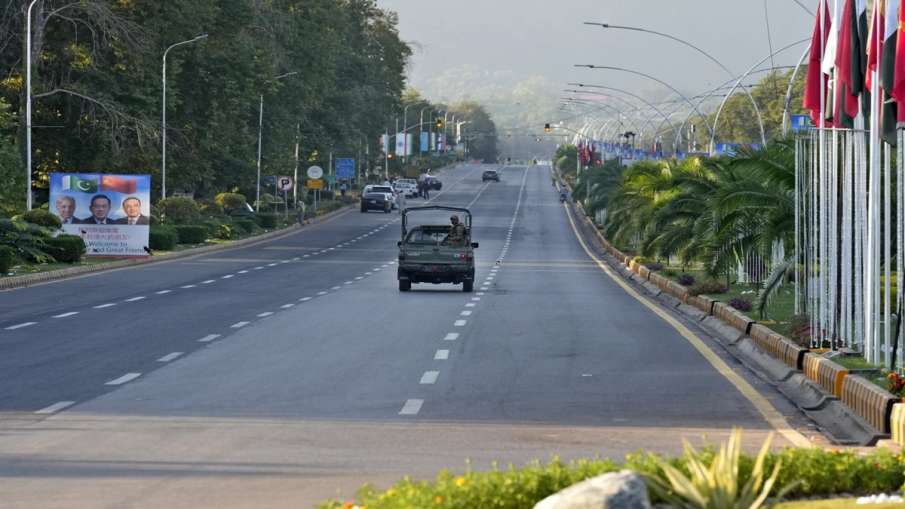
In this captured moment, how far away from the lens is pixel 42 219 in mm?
50531

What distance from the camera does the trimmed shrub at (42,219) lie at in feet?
165

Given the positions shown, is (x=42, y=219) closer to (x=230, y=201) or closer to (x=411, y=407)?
(x=411, y=407)

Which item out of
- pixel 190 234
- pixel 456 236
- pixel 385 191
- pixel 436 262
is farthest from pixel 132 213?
pixel 385 191

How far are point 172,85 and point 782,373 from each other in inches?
2268

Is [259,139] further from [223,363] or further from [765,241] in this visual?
[223,363]

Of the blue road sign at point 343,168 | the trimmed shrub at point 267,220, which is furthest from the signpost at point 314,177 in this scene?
the blue road sign at point 343,168

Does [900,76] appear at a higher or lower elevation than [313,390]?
higher

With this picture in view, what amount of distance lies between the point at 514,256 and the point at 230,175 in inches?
1038

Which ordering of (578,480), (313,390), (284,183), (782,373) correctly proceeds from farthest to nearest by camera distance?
(284,183)
(782,373)
(313,390)
(578,480)

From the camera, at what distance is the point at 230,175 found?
85.9 meters

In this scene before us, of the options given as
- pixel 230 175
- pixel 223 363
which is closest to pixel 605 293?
pixel 223 363

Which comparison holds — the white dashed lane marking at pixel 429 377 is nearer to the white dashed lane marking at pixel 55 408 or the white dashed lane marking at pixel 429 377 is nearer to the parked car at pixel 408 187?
the white dashed lane marking at pixel 55 408

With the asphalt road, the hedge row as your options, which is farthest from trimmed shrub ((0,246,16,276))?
the hedge row

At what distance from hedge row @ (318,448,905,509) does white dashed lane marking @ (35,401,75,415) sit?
6.01 meters
